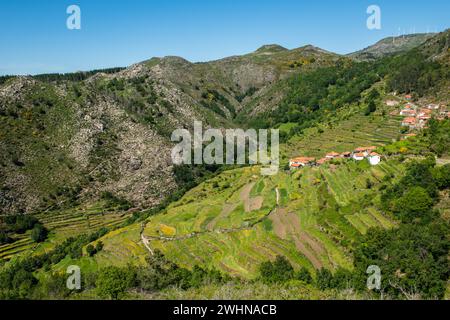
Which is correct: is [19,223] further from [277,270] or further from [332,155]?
[332,155]

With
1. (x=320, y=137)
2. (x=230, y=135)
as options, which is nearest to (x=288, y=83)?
(x=230, y=135)

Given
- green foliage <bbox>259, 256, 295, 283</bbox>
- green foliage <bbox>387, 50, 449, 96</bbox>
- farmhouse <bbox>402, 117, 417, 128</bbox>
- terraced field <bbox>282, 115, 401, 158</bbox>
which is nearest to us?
green foliage <bbox>259, 256, 295, 283</bbox>

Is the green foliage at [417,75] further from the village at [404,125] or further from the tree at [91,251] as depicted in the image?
the tree at [91,251]

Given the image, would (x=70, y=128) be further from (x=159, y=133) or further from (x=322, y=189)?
(x=322, y=189)

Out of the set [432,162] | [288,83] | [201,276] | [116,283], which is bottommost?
[201,276]

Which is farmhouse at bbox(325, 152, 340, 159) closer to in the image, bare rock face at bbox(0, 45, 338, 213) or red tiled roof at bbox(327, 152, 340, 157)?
red tiled roof at bbox(327, 152, 340, 157)

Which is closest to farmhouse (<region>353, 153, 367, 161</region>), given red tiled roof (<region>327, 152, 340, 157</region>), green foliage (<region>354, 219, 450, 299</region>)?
red tiled roof (<region>327, 152, 340, 157</region>)

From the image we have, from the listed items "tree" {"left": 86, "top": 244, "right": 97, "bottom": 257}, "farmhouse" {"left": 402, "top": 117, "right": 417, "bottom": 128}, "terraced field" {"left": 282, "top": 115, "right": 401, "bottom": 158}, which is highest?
"farmhouse" {"left": 402, "top": 117, "right": 417, "bottom": 128}
